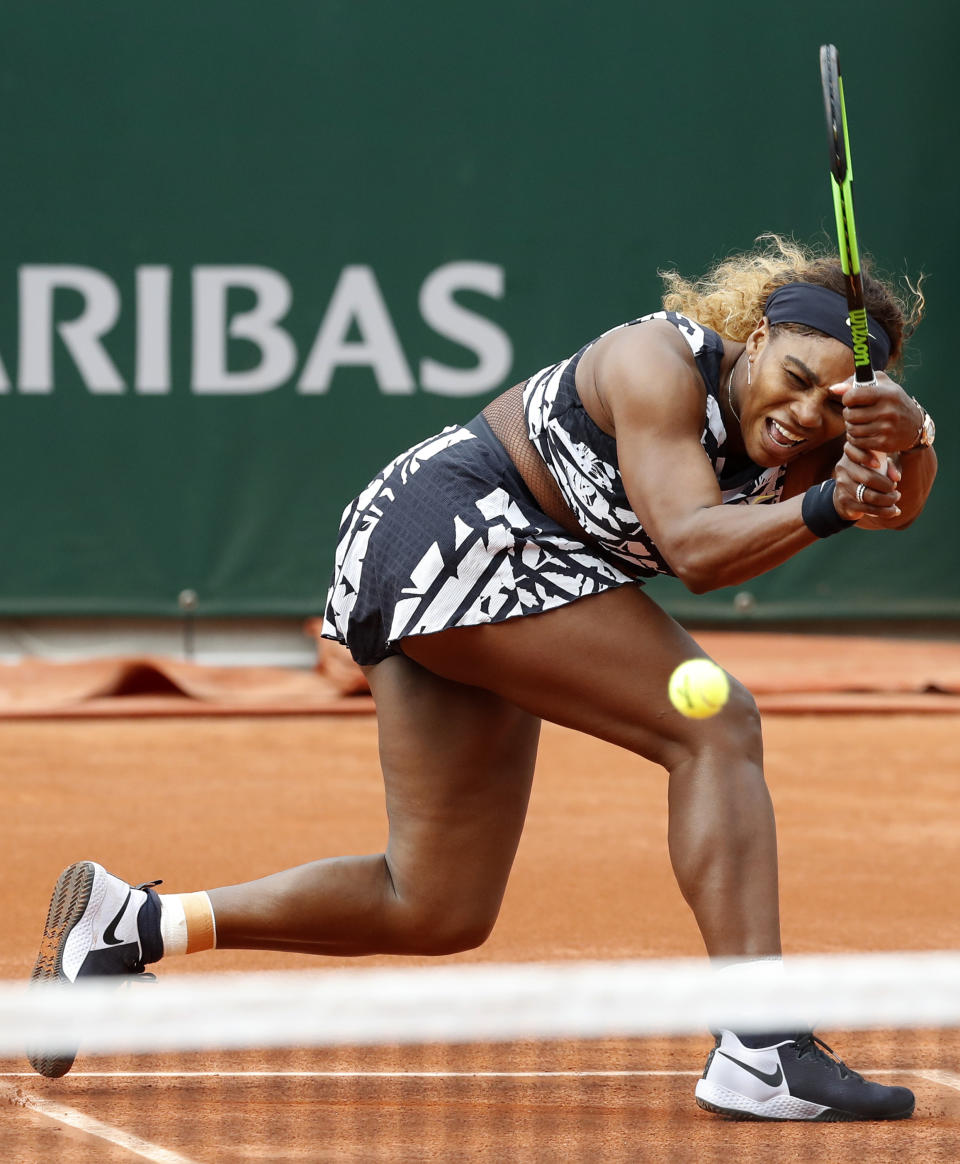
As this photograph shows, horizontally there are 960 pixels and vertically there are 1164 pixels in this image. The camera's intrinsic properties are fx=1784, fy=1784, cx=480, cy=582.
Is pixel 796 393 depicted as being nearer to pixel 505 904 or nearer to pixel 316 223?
pixel 505 904

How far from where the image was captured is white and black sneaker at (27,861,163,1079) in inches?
101

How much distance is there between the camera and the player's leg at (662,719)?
7.61 feet

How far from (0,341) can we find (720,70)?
3174 mm

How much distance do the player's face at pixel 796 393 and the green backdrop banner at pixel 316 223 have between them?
5.00 metres

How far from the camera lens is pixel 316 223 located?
7.36m

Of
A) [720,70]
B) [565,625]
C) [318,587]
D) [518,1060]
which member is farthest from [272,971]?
[720,70]

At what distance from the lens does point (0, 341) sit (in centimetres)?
727

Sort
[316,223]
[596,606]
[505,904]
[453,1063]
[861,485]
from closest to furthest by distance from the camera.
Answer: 1. [861,485]
2. [596,606]
3. [453,1063]
4. [505,904]
5. [316,223]

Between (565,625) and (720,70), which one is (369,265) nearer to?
(720,70)

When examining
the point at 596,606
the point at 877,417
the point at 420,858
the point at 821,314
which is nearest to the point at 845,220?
the point at 821,314

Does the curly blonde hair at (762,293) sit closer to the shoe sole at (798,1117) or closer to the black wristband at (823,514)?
the black wristband at (823,514)

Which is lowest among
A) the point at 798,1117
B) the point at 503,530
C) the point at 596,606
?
the point at 798,1117

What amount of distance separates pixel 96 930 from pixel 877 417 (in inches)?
51.7

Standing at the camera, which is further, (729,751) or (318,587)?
(318,587)
